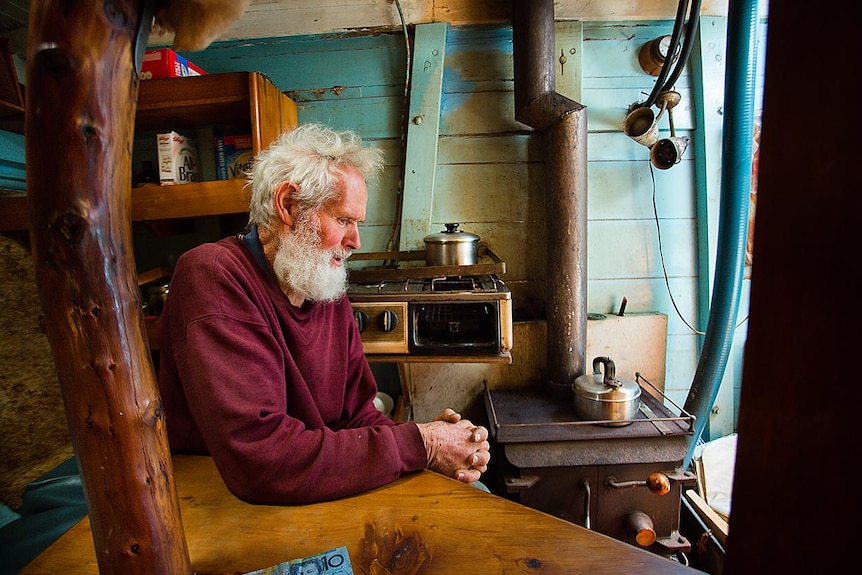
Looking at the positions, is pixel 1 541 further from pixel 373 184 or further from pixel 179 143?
pixel 373 184

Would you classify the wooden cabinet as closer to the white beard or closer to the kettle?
the white beard

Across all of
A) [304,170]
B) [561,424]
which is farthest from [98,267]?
[561,424]

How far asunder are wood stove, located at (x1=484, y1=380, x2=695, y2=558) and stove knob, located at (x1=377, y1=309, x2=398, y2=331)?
549 millimetres

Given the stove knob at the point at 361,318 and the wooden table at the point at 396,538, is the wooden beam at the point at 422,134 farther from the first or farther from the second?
the wooden table at the point at 396,538

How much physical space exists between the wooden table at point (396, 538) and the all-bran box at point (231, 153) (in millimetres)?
1384

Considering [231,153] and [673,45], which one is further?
[231,153]

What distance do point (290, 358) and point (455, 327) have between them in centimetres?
67

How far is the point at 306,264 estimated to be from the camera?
1.15m

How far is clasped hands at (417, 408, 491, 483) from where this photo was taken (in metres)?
1.04

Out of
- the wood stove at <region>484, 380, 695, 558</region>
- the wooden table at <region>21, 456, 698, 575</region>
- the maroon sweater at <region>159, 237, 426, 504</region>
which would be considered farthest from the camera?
the wood stove at <region>484, 380, 695, 558</region>

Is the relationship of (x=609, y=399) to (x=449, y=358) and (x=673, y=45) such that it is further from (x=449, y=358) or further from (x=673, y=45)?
(x=673, y=45)

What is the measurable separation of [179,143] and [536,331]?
180 cm

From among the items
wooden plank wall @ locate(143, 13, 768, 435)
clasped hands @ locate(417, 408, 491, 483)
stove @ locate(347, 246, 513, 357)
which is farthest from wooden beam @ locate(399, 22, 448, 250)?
clasped hands @ locate(417, 408, 491, 483)

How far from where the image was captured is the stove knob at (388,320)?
4.95 ft
